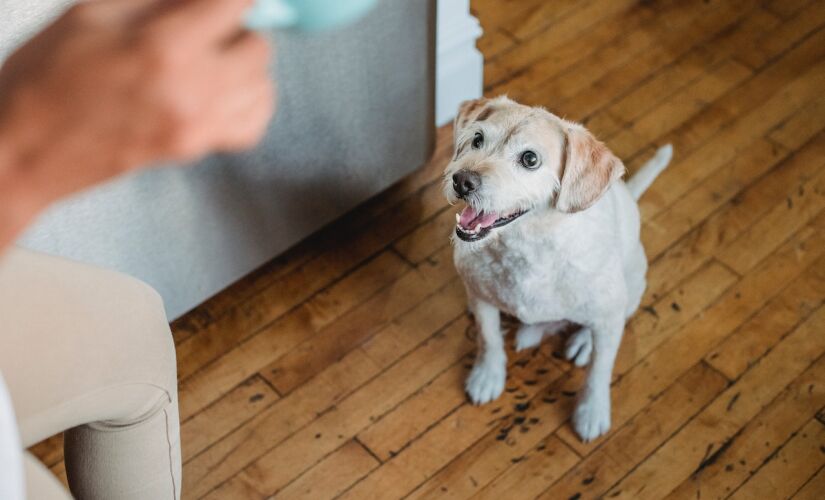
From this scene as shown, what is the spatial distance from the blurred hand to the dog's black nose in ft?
2.90

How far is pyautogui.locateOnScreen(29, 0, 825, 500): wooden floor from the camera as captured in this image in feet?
5.51

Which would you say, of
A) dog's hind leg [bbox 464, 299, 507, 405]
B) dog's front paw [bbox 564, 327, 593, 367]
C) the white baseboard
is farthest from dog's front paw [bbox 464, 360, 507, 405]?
the white baseboard

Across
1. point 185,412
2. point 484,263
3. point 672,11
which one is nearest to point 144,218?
point 185,412

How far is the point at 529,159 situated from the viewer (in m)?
1.38

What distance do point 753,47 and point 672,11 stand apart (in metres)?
0.24

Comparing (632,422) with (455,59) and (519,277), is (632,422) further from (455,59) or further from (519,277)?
(455,59)

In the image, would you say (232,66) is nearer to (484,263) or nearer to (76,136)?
(76,136)

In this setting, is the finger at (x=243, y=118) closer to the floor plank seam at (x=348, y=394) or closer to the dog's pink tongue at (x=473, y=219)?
the dog's pink tongue at (x=473, y=219)

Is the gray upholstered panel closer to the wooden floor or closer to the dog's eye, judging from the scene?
the wooden floor

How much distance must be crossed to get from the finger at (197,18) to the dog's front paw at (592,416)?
1.32m

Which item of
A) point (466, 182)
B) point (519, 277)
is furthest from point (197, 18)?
point (519, 277)

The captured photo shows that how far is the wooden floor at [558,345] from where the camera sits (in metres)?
1.68

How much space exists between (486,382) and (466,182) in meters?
0.51

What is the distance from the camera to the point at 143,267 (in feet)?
5.53
